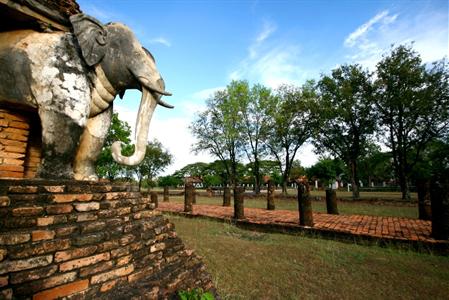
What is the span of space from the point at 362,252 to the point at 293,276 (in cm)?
225

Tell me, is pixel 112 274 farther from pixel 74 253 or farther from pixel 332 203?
pixel 332 203

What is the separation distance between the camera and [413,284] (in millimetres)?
4102

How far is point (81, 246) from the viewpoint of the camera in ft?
7.83

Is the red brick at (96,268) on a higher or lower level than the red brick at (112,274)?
higher

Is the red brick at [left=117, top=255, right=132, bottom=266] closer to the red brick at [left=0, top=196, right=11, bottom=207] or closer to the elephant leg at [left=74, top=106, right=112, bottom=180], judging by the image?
the red brick at [left=0, top=196, right=11, bottom=207]

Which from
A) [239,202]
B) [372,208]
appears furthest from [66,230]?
[372,208]

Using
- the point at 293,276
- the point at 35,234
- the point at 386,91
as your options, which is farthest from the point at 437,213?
the point at 386,91

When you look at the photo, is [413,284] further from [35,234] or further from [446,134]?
[446,134]

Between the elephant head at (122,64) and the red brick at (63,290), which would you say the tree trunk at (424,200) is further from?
the red brick at (63,290)

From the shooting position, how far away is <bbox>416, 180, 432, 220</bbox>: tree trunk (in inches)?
356

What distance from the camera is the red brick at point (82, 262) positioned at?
2.23 meters

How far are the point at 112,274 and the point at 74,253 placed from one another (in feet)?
1.37

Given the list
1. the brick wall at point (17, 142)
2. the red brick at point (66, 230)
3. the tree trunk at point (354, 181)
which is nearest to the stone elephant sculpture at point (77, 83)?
the brick wall at point (17, 142)

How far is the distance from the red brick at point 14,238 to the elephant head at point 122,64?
1.15 metres
